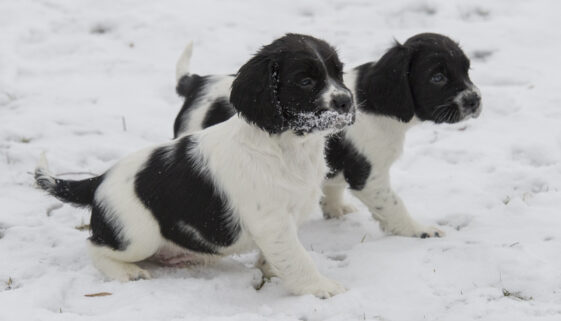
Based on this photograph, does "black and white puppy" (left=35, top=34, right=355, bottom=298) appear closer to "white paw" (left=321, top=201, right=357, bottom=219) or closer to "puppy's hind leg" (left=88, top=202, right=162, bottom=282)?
"puppy's hind leg" (left=88, top=202, right=162, bottom=282)

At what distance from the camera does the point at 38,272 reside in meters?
4.20

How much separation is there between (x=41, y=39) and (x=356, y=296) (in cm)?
584

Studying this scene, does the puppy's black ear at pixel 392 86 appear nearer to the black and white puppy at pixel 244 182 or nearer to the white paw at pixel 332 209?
the black and white puppy at pixel 244 182

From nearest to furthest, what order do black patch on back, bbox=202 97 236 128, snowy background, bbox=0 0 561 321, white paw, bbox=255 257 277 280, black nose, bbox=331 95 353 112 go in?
black nose, bbox=331 95 353 112, snowy background, bbox=0 0 561 321, white paw, bbox=255 257 277 280, black patch on back, bbox=202 97 236 128

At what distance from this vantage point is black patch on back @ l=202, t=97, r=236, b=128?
490cm

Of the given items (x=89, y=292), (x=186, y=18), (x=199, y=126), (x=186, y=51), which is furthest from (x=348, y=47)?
(x=89, y=292)

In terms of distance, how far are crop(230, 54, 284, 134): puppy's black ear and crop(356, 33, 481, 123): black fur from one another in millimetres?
1086

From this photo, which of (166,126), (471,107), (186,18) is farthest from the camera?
(186,18)

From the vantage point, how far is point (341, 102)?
11.8 feet

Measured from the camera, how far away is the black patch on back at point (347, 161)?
466 centimetres

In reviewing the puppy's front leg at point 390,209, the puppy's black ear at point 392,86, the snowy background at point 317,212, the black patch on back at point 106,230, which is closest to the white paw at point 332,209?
the snowy background at point 317,212

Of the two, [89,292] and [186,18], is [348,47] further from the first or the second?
[89,292]

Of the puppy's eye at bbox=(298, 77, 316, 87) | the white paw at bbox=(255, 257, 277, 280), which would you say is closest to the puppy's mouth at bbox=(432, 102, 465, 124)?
the puppy's eye at bbox=(298, 77, 316, 87)

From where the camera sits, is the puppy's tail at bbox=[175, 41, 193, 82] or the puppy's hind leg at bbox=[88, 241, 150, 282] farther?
the puppy's tail at bbox=[175, 41, 193, 82]
